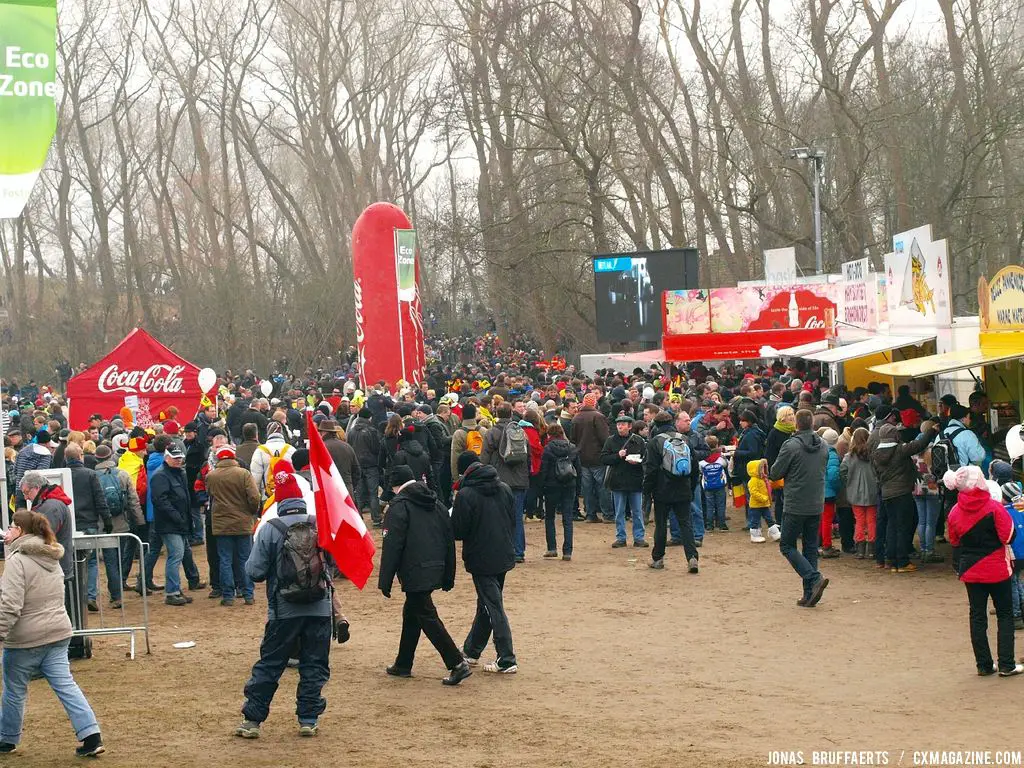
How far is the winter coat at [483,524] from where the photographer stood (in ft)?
31.6

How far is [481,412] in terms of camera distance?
17.3 metres

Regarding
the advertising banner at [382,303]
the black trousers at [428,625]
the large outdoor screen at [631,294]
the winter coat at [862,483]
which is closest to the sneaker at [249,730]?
the black trousers at [428,625]

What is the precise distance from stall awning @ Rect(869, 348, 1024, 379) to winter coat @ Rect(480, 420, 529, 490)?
13.7ft

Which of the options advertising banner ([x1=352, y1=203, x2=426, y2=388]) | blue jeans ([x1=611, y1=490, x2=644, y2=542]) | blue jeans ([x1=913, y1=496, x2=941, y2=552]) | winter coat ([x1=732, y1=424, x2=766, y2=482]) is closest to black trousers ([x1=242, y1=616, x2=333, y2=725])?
blue jeans ([x1=611, y1=490, x2=644, y2=542])

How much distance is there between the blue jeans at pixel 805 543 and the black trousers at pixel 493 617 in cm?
309

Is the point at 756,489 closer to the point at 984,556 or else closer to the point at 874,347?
the point at 874,347

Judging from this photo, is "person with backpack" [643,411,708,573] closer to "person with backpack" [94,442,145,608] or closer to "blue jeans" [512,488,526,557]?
"blue jeans" [512,488,526,557]

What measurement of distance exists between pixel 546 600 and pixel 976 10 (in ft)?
108

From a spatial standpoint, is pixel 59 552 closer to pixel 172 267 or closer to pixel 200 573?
pixel 200 573

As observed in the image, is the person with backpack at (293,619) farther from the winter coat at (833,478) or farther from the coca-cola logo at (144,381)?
the coca-cola logo at (144,381)

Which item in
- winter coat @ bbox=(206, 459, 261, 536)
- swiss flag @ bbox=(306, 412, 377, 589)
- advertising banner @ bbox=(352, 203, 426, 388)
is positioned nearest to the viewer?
swiss flag @ bbox=(306, 412, 377, 589)

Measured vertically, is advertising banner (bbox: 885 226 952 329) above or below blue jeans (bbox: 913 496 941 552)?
above

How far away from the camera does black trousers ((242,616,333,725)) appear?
809 centimetres

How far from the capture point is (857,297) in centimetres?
2248
